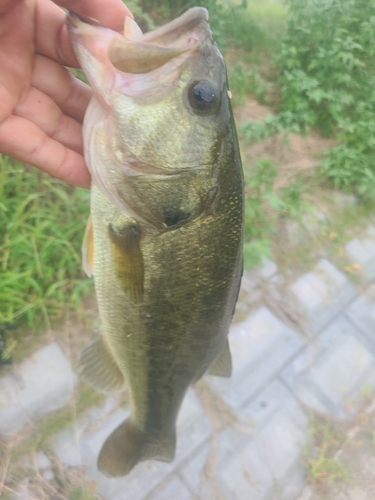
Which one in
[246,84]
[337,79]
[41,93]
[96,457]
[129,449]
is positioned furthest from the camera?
[246,84]

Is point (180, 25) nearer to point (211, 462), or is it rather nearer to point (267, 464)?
point (211, 462)

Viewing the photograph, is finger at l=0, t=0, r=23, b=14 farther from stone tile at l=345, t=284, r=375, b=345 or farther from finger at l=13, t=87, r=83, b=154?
stone tile at l=345, t=284, r=375, b=345

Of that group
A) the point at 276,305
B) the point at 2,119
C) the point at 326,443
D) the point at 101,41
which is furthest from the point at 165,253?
the point at 326,443

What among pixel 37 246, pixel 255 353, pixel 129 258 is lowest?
pixel 255 353

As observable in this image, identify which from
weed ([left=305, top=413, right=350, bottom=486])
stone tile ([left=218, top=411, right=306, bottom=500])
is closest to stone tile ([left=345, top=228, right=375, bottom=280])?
weed ([left=305, top=413, right=350, bottom=486])

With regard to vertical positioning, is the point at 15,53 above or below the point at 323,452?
above

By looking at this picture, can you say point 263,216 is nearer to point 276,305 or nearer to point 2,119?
point 276,305

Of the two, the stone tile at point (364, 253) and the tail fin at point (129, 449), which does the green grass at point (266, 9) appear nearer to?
the stone tile at point (364, 253)

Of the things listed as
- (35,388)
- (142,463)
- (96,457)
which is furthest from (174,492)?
(35,388)
